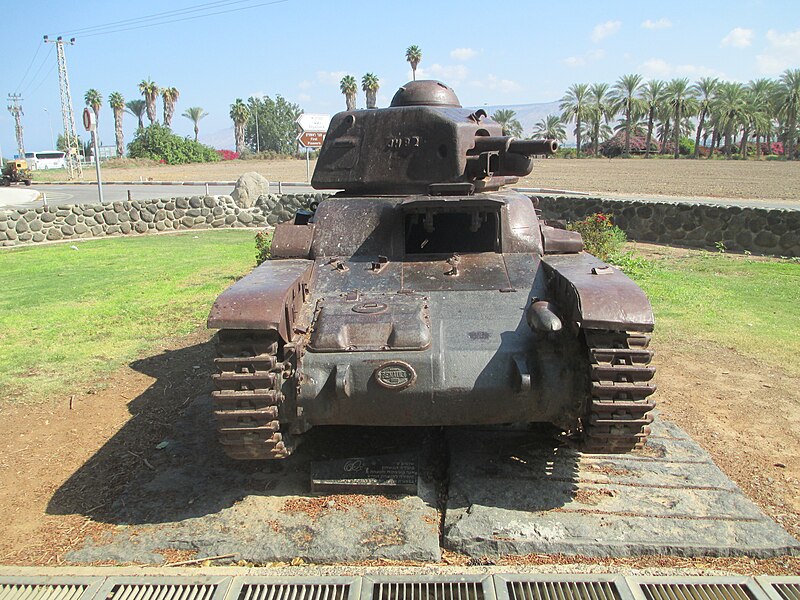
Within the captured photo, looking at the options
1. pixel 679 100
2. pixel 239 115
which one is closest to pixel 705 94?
pixel 679 100

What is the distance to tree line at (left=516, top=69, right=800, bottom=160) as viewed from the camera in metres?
60.7

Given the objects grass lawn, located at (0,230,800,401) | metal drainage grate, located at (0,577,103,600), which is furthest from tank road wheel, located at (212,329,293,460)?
grass lawn, located at (0,230,800,401)

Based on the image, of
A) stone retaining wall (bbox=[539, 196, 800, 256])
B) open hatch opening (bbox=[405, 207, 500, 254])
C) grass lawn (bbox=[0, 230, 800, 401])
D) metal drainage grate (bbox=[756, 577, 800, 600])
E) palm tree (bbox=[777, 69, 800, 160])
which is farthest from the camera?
palm tree (bbox=[777, 69, 800, 160])

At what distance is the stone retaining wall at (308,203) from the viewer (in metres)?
15.0

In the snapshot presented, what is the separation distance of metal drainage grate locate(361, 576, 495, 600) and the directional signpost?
18.5 meters

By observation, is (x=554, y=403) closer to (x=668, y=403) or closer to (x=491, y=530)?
(x=491, y=530)

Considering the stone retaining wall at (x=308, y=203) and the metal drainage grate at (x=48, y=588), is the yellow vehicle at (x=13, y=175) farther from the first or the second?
the metal drainage grate at (x=48, y=588)

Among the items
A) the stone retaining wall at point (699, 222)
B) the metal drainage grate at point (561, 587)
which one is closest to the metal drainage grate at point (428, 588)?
the metal drainage grate at point (561, 587)

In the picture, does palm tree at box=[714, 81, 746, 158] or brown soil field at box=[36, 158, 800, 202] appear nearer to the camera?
brown soil field at box=[36, 158, 800, 202]

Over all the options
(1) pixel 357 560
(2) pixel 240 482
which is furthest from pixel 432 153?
(1) pixel 357 560

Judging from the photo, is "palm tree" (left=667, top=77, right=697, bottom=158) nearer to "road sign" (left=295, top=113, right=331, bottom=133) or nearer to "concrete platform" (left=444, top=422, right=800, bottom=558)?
"road sign" (left=295, top=113, right=331, bottom=133)

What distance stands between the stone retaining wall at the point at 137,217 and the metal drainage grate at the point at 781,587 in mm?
13821

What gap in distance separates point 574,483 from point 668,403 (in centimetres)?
209

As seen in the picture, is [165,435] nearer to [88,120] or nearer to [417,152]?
[417,152]
